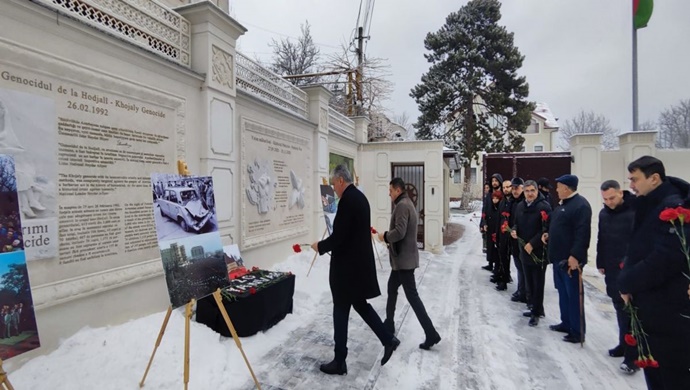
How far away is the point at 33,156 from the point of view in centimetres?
264

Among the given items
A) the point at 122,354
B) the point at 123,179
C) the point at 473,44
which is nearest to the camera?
the point at 122,354

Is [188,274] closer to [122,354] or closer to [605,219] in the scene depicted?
[122,354]

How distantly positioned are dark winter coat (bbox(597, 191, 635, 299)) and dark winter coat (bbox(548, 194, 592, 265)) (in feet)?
0.48

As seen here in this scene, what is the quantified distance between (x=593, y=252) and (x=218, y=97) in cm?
1018

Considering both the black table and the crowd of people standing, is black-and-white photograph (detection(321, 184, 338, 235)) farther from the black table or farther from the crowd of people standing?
the crowd of people standing

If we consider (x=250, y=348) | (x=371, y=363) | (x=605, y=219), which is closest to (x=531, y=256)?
(x=605, y=219)

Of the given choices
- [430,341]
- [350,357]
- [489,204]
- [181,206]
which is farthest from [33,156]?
[489,204]

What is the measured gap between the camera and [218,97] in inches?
176

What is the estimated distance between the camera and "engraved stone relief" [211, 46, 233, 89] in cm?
442

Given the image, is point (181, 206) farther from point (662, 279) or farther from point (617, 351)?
point (617, 351)

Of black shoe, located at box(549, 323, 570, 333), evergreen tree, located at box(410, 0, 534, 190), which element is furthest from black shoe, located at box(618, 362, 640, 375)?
evergreen tree, located at box(410, 0, 534, 190)

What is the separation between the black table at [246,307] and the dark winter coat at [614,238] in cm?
356

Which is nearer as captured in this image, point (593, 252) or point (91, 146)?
point (91, 146)

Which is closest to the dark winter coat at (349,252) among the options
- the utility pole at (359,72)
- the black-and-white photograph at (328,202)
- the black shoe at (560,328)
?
the black shoe at (560,328)
